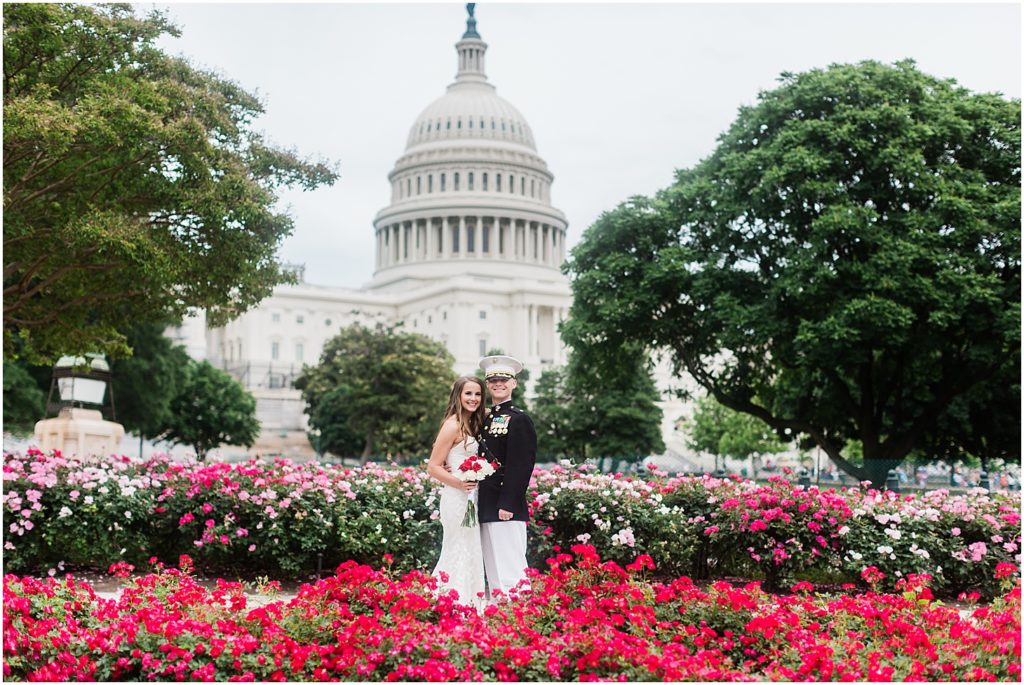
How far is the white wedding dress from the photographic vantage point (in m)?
9.27

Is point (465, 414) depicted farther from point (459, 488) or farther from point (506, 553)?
point (506, 553)

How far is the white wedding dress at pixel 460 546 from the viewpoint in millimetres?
9266

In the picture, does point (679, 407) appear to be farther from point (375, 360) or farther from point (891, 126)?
point (891, 126)

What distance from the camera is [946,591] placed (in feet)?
45.0

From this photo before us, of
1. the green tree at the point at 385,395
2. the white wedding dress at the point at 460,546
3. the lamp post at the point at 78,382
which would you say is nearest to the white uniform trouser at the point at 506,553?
the white wedding dress at the point at 460,546

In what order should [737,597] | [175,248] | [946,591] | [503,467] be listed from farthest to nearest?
[175,248] < [946,591] < [503,467] < [737,597]

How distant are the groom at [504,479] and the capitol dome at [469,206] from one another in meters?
125

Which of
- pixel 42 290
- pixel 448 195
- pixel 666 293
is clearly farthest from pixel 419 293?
pixel 42 290

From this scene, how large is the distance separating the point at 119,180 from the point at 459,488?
1254 cm

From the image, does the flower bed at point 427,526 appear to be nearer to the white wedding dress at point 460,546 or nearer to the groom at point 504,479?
the groom at point 504,479

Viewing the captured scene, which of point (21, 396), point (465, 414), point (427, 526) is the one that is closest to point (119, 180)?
point (427, 526)

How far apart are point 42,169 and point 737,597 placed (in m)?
14.2

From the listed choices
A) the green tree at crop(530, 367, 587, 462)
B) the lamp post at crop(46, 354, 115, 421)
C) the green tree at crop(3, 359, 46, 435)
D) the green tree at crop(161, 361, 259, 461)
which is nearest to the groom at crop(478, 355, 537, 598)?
the lamp post at crop(46, 354, 115, 421)

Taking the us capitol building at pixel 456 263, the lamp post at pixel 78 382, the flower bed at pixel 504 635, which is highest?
the us capitol building at pixel 456 263
